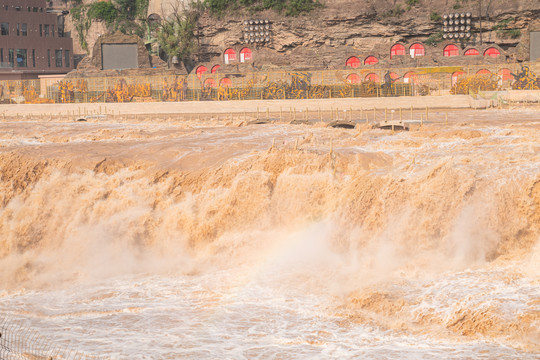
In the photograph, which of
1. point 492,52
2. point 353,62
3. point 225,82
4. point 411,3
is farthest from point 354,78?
point 411,3

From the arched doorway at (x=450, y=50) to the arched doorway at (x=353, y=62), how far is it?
6.72m

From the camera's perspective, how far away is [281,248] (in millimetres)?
19453

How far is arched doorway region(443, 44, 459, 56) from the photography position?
5581cm

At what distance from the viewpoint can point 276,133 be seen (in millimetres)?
30672

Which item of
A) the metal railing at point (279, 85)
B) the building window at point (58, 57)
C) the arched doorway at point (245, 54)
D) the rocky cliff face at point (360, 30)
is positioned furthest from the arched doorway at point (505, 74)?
the building window at point (58, 57)

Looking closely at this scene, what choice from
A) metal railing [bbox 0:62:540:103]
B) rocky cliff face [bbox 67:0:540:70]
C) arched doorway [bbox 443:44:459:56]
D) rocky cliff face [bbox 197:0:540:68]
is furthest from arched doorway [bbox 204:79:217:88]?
arched doorway [bbox 443:44:459:56]

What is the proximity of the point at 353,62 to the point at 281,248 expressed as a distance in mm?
39203

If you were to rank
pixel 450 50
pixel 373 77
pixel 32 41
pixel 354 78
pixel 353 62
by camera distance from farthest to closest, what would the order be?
1. pixel 32 41
2. pixel 353 62
3. pixel 450 50
4. pixel 373 77
5. pixel 354 78

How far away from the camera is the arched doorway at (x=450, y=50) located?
5581 cm

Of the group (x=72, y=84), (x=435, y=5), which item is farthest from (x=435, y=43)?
(x=72, y=84)

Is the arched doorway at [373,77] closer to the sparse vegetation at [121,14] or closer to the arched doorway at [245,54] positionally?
the arched doorway at [245,54]

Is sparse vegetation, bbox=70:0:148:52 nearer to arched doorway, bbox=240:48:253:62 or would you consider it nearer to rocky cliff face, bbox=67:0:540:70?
rocky cliff face, bbox=67:0:540:70

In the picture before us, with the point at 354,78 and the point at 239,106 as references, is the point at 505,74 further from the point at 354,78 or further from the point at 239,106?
the point at 239,106

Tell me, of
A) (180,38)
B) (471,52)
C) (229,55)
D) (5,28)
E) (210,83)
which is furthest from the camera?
(5,28)
